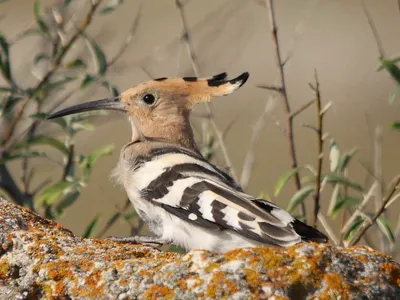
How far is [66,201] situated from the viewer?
420 cm

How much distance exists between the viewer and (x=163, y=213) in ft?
11.7

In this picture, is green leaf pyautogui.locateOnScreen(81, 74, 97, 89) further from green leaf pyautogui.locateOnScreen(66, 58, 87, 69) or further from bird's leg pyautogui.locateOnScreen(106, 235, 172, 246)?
bird's leg pyautogui.locateOnScreen(106, 235, 172, 246)

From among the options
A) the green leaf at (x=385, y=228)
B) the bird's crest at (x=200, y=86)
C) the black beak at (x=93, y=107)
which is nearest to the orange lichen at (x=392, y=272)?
the green leaf at (x=385, y=228)

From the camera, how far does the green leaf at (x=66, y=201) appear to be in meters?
4.18

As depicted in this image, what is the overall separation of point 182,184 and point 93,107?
88 cm

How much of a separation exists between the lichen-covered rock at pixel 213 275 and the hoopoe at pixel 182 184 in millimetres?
619

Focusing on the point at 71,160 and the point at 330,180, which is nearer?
the point at 330,180

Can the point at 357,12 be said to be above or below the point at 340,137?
above

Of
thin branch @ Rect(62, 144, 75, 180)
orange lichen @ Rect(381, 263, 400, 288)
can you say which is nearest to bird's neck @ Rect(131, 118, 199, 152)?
thin branch @ Rect(62, 144, 75, 180)

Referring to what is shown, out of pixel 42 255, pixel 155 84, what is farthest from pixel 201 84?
pixel 42 255

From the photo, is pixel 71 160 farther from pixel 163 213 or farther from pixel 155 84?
pixel 163 213

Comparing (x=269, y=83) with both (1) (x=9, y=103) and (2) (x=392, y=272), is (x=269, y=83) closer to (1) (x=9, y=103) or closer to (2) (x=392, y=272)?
(1) (x=9, y=103)

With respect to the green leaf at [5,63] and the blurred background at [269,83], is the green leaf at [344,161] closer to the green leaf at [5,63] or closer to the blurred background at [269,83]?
the green leaf at [5,63]

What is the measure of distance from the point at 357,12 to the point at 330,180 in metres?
9.87
